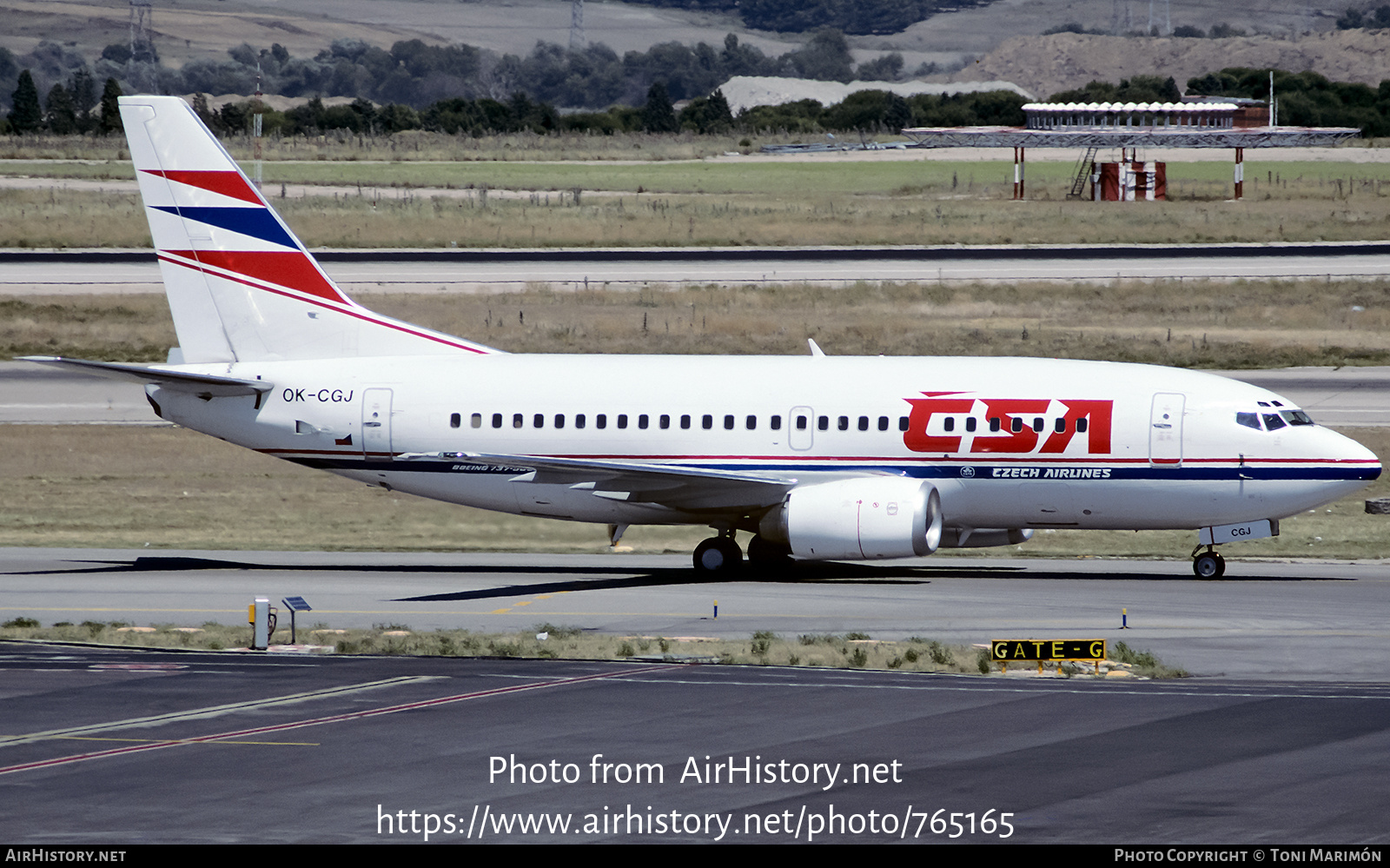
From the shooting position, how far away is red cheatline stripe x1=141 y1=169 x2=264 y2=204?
38.4m

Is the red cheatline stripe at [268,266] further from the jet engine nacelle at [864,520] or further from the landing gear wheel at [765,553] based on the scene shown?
the jet engine nacelle at [864,520]

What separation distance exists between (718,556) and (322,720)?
15709mm

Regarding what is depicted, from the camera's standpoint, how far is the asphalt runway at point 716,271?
7594 cm

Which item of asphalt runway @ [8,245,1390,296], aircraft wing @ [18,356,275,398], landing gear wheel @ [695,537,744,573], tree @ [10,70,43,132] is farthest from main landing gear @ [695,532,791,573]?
tree @ [10,70,43,132]

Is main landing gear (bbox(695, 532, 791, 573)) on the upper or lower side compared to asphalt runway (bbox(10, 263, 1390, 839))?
lower

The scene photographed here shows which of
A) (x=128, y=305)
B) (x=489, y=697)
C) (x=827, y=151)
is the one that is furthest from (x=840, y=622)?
(x=827, y=151)

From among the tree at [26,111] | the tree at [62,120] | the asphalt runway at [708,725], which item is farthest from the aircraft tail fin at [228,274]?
the tree at [26,111]

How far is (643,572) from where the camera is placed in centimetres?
3750

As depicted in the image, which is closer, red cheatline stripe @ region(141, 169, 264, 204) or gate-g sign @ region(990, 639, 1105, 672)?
gate-g sign @ region(990, 639, 1105, 672)

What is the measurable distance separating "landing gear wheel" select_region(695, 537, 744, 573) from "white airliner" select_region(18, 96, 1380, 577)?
0.19 feet

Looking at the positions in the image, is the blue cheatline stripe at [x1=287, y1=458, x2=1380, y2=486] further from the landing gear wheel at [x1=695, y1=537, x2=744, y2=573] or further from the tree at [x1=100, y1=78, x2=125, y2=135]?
the tree at [x1=100, y1=78, x2=125, y2=135]

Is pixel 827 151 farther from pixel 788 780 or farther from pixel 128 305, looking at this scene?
pixel 788 780

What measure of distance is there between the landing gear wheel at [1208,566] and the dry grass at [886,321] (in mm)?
29602
